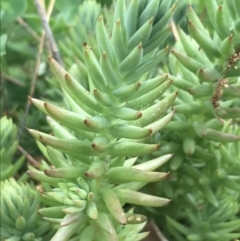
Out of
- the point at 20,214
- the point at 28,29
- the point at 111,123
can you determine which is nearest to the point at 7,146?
the point at 20,214

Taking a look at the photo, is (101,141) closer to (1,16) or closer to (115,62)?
(115,62)

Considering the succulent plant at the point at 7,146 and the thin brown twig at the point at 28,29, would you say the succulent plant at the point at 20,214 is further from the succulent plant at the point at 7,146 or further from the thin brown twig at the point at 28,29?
the thin brown twig at the point at 28,29

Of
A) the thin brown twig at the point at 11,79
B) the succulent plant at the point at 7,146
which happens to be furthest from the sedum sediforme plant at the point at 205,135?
the thin brown twig at the point at 11,79

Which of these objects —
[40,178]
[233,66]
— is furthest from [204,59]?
[40,178]

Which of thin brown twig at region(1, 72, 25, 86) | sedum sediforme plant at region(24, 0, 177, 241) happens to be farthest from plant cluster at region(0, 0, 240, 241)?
thin brown twig at region(1, 72, 25, 86)

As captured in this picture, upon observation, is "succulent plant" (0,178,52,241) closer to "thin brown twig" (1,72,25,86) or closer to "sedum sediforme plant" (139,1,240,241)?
"sedum sediforme plant" (139,1,240,241)
